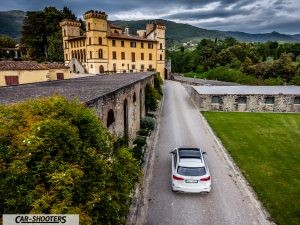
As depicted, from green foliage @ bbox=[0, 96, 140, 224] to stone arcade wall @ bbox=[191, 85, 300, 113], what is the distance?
2681 cm

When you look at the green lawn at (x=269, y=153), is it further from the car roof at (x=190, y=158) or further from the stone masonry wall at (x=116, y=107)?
the stone masonry wall at (x=116, y=107)

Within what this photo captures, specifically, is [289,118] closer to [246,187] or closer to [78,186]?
[246,187]

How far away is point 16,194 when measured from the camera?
436cm

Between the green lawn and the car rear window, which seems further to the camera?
the car rear window

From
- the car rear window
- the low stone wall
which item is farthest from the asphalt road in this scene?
the low stone wall

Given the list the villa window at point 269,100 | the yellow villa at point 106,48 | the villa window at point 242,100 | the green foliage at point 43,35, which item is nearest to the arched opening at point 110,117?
the villa window at point 242,100

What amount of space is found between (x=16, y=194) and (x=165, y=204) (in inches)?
320

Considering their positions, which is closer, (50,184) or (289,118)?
(50,184)

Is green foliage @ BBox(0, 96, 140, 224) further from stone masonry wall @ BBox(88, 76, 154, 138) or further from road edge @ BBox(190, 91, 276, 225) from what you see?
road edge @ BBox(190, 91, 276, 225)

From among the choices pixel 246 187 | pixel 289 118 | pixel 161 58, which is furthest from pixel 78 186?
pixel 161 58

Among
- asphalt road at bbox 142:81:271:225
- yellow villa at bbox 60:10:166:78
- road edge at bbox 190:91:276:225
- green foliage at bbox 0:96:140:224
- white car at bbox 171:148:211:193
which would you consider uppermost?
yellow villa at bbox 60:10:166:78

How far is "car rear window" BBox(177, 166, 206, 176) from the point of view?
11770mm

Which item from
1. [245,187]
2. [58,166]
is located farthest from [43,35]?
[58,166]

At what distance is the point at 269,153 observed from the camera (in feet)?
55.8
